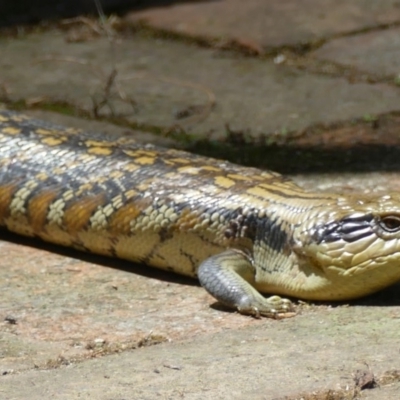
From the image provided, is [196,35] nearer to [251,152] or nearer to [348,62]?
[348,62]

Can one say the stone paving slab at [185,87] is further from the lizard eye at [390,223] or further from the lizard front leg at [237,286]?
the lizard eye at [390,223]

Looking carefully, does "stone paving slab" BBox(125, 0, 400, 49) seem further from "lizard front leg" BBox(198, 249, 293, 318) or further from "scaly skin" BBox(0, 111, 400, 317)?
"lizard front leg" BBox(198, 249, 293, 318)

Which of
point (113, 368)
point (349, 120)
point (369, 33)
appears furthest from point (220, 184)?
point (369, 33)

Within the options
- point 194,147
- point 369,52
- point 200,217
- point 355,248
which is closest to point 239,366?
point 355,248

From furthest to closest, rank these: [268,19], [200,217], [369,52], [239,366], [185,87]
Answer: [268,19] < [369,52] < [185,87] < [200,217] < [239,366]

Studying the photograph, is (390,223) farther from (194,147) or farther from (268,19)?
(268,19)
